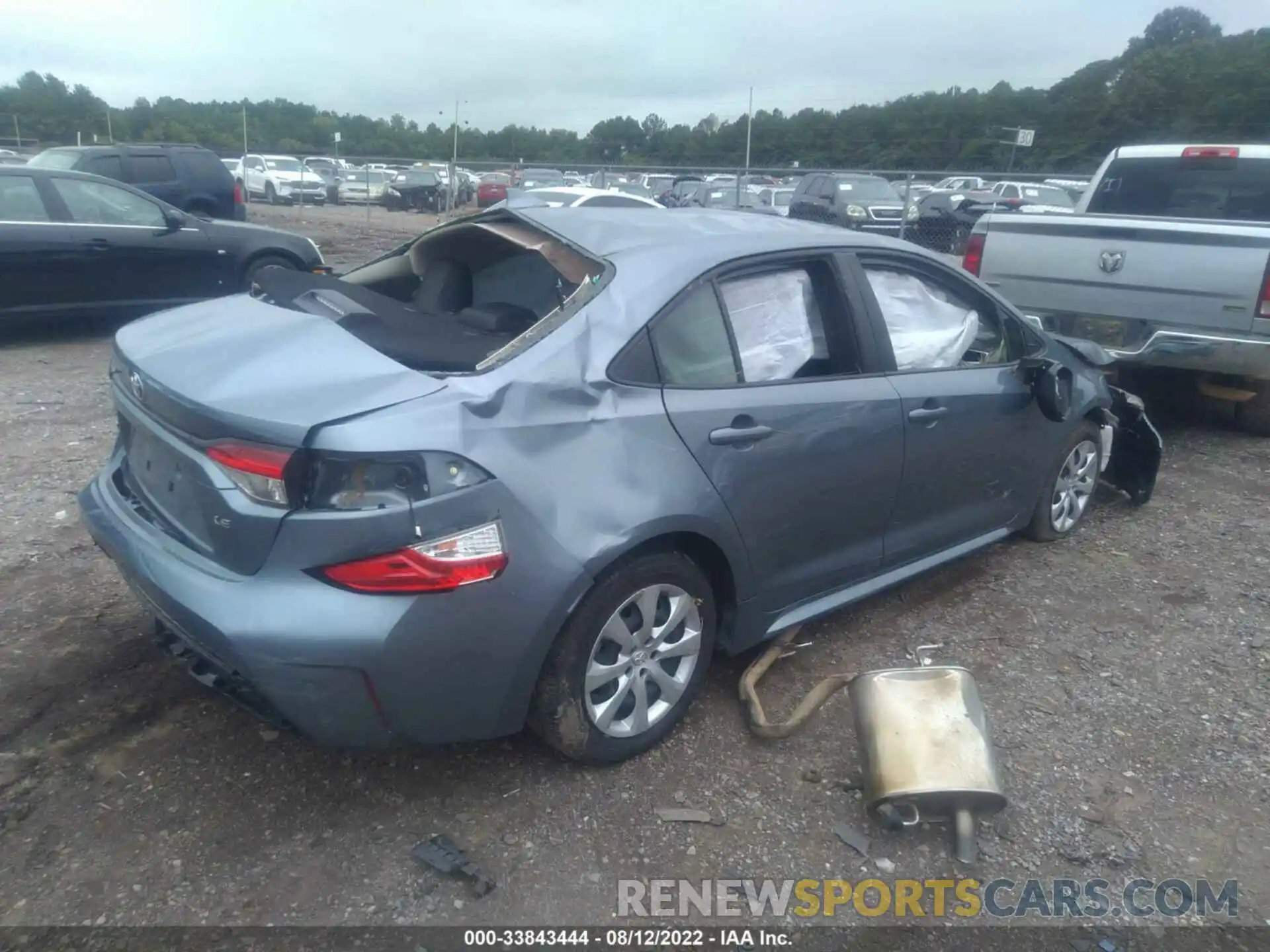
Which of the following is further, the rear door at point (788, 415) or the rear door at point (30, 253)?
the rear door at point (30, 253)

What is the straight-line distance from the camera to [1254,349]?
594cm

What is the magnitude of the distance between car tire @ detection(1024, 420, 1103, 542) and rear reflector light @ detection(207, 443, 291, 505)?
11.6 ft

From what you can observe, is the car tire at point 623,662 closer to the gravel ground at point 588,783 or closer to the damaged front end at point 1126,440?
the gravel ground at point 588,783

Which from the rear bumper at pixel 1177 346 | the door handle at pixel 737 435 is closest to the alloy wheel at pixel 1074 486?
the rear bumper at pixel 1177 346

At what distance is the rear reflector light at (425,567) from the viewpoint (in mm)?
2479

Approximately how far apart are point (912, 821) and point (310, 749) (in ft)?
5.98

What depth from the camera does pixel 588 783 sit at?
3.04 metres

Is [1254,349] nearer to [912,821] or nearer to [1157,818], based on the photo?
[1157,818]

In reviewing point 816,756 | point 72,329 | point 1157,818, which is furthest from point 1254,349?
point 72,329

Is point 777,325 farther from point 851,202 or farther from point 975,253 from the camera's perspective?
point 851,202

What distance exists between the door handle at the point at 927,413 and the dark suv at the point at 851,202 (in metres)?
15.9

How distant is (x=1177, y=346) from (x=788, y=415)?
4.04 metres

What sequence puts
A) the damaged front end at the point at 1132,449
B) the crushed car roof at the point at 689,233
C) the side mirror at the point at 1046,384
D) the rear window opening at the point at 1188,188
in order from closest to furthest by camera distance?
1. the crushed car roof at the point at 689,233
2. the side mirror at the point at 1046,384
3. the damaged front end at the point at 1132,449
4. the rear window opening at the point at 1188,188

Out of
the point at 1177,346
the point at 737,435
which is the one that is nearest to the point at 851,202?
the point at 1177,346
